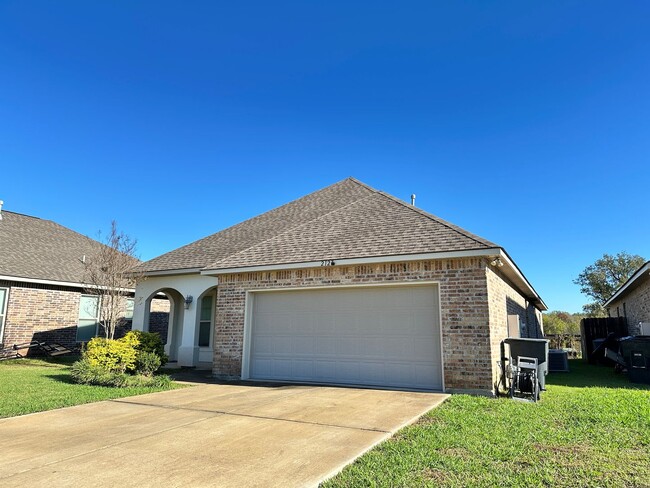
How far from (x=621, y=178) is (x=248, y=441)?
18.9 meters

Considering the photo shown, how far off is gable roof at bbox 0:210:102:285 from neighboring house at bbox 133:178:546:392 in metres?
9.54

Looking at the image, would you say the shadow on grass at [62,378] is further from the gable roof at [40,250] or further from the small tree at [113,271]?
the gable roof at [40,250]

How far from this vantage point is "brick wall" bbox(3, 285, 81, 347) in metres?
15.6

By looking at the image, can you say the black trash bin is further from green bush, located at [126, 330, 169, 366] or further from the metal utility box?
green bush, located at [126, 330, 169, 366]

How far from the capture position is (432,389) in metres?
8.74

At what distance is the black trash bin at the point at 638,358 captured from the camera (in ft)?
34.0

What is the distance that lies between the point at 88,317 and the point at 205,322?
22.3ft

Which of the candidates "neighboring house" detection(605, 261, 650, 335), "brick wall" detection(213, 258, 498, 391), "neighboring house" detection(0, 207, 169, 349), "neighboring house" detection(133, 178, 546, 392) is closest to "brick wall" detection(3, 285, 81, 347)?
"neighboring house" detection(0, 207, 169, 349)

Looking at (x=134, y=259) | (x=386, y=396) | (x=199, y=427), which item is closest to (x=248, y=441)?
(x=199, y=427)

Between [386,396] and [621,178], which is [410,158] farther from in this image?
[386,396]

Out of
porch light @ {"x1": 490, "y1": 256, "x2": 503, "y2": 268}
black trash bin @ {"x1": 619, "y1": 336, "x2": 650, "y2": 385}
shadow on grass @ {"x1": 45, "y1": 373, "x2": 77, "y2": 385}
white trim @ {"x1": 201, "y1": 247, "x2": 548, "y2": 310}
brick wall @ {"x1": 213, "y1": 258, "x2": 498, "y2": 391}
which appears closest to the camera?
brick wall @ {"x1": 213, "y1": 258, "x2": 498, "y2": 391}

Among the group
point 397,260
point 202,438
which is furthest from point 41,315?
point 397,260

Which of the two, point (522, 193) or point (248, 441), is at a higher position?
point (522, 193)

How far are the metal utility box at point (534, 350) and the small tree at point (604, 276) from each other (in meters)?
38.1
